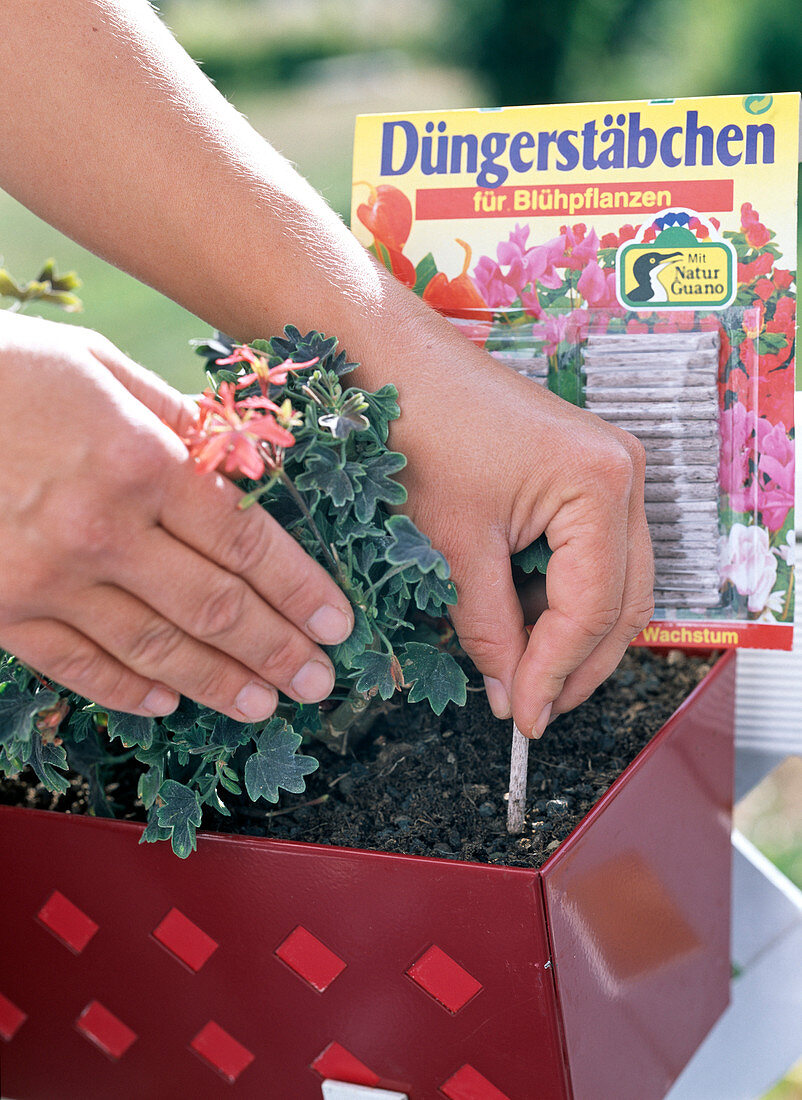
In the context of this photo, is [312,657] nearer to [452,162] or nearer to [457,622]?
[457,622]

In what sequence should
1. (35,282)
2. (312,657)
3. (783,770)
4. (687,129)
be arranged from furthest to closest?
1. (783,770)
2. (35,282)
3. (687,129)
4. (312,657)

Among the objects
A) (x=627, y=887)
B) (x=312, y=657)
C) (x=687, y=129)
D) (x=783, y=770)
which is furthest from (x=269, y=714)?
(x=783, y=770)

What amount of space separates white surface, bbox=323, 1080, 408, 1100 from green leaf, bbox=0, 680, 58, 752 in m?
0.32

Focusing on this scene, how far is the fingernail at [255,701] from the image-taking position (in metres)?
0.62

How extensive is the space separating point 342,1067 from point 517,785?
226 millimetres

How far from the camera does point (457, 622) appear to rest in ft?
2.30

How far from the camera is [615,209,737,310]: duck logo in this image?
798mm

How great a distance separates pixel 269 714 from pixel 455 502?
0.18m

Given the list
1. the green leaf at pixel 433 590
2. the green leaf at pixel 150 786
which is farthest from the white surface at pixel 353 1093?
the green leaf at pixel 433 590

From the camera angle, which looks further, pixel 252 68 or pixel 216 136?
pixel 252 68

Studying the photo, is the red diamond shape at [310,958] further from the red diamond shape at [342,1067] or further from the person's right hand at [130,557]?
the person's right hand at [130,557]

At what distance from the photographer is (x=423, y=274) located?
2.77 feet

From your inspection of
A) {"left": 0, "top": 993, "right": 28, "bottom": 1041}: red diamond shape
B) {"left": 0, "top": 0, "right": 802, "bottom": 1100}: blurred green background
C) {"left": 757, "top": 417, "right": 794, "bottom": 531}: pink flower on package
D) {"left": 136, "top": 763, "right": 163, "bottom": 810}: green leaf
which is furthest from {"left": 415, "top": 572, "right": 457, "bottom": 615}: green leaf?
{"left": 0, "top": 0, "right": 802, "bottom": 1100}: blurred green background

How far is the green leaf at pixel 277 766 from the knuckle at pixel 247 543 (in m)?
0.14
